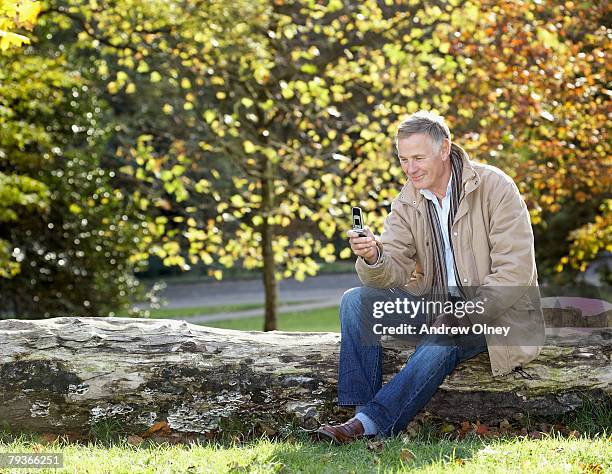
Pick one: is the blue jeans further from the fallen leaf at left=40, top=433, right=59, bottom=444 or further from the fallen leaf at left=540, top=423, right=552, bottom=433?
the fallen leaf at left=40, top=433, right=59, bottom=444

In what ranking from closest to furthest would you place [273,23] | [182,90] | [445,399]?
[445,399], [273,23], [182,90]

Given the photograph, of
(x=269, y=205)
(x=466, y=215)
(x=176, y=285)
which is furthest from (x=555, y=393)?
(x=176, y=285)

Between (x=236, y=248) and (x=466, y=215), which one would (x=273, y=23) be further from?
(x=466, y=215)

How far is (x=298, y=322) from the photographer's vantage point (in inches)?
731

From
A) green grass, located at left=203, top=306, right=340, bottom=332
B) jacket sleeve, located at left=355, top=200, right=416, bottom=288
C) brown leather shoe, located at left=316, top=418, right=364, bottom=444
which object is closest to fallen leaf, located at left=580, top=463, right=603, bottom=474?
brown leather shoe, located at left=316, top=418, right=364, bottom=444

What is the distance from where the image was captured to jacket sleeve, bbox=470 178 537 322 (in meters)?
4.65

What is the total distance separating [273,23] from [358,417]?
26.5 feet

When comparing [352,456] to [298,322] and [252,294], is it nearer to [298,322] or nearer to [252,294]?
[298,322]

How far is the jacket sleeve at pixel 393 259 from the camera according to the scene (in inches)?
190

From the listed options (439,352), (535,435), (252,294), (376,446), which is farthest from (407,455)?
(252,294)

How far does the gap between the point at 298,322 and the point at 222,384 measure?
1348cm

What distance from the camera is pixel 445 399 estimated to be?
5.04m

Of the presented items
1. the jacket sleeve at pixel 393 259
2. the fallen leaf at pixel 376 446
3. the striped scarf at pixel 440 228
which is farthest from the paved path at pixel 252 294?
the fallen leaf at pixel 376 446

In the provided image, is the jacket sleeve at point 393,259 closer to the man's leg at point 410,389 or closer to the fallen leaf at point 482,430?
the man's leg at point 410,389
